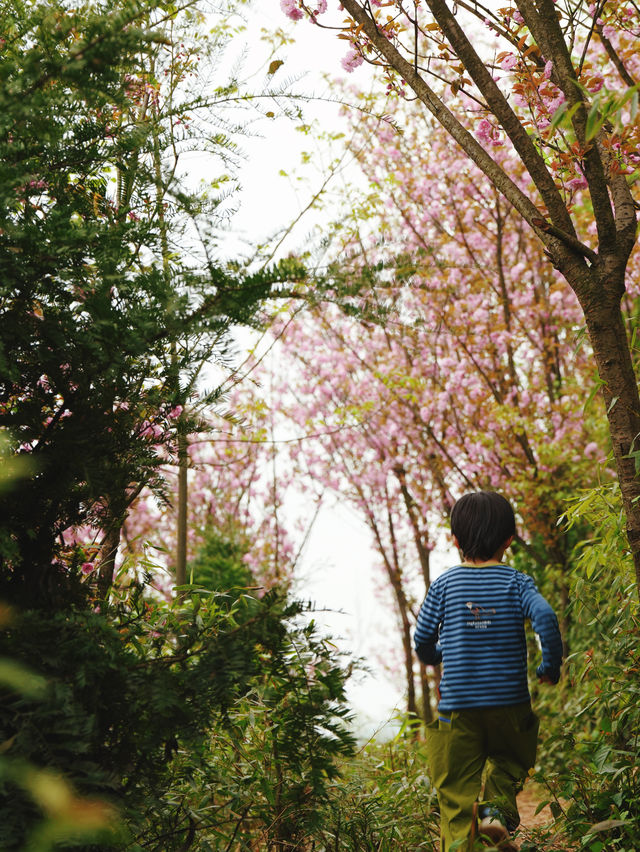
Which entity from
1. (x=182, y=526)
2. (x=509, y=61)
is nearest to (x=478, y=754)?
(x=182, y=526)

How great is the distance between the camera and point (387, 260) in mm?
1564

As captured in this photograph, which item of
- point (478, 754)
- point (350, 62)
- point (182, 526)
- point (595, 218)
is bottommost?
point (478, 754)

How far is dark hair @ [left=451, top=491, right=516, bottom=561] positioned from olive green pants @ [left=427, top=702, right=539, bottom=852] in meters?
0.51

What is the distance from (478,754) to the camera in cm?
249

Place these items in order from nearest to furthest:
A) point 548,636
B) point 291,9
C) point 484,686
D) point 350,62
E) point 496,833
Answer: point 496,833 → point 548,636 → point 484,686 → point 291,9 → point 350,62

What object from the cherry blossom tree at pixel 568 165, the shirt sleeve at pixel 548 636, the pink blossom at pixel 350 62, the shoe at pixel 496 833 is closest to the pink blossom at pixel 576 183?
the cherry blossom tree at pixel 568 165

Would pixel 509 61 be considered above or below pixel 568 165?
above

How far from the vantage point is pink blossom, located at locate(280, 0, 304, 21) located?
11.0 ft

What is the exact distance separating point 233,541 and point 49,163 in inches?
210

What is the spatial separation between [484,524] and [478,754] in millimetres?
740

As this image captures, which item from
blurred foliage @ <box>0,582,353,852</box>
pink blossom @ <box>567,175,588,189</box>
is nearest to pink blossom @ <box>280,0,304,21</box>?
pink blossom @ <box>567,175,588,189</box>

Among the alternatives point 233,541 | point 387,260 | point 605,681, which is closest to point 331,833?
point 605,681

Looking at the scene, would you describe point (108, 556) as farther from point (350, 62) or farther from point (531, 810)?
point (531, 810)

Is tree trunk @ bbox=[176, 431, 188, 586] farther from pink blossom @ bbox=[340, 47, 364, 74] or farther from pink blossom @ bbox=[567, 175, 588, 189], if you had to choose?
pink blossom @ bbox=[567, 175, 588, 189]
